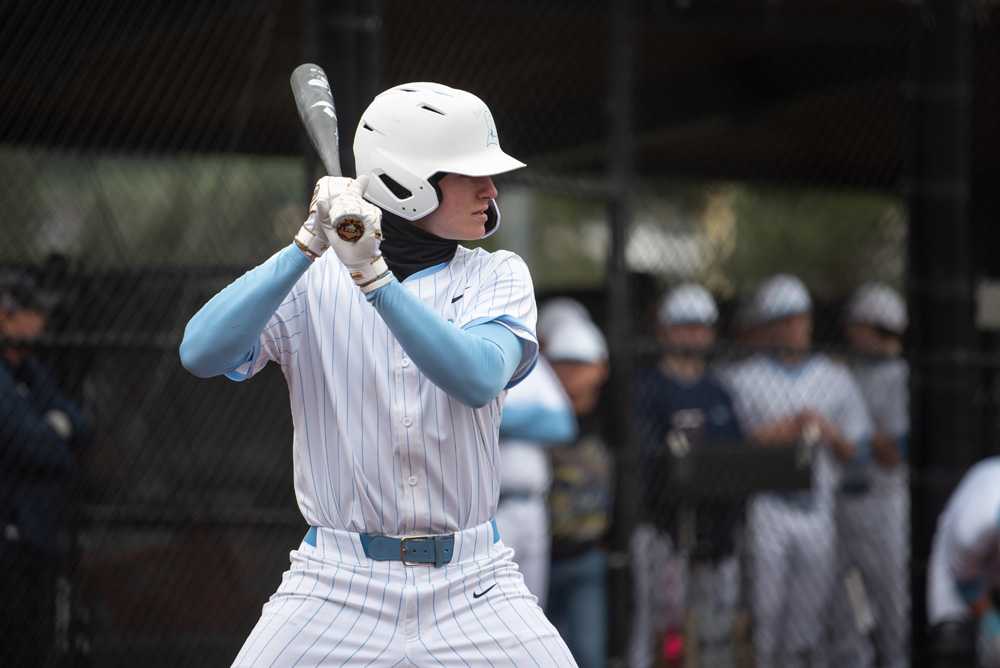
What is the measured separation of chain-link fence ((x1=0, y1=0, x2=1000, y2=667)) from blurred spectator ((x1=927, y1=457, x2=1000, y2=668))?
83cm

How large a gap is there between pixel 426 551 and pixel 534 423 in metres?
2.87

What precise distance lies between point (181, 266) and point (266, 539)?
3.44 feet

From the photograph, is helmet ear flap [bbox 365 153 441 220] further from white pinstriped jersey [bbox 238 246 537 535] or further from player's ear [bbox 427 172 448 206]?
white pinstriped jersey [bbox 238 246 537 535]

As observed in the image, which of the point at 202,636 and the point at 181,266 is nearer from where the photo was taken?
the point at 202,636

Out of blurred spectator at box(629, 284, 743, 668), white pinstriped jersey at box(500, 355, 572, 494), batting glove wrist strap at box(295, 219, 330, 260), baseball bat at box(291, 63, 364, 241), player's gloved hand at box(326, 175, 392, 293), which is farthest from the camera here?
blurred spectator at box(629, 284, 743, 668)

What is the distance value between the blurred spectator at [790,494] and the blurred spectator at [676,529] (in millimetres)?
145

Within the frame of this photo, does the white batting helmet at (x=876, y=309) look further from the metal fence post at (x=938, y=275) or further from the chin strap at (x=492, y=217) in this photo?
the chin strap at (x=492, y=217)

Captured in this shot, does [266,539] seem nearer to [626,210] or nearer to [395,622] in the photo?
[626,210]

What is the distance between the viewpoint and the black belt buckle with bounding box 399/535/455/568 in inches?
119

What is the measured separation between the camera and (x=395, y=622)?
2.99 meters

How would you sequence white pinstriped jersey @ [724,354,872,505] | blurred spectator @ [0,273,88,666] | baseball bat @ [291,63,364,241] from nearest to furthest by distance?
baseball bat @ [291,63,364,241]
blurred spectator @ [0,273,88,666]
white pinstriped jersey @ [724,354,872,505]

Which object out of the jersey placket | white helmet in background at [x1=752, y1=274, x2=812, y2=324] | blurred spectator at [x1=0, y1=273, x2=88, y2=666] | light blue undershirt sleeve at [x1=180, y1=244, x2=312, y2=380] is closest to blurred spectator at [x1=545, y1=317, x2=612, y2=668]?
white helmet in background at [x1=752, y1=274, x2=812, y2=324]

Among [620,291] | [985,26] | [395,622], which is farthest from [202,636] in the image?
[985,26]

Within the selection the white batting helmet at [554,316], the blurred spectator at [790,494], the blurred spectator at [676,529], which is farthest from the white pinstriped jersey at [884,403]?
the white batting helmet at [554,316]
